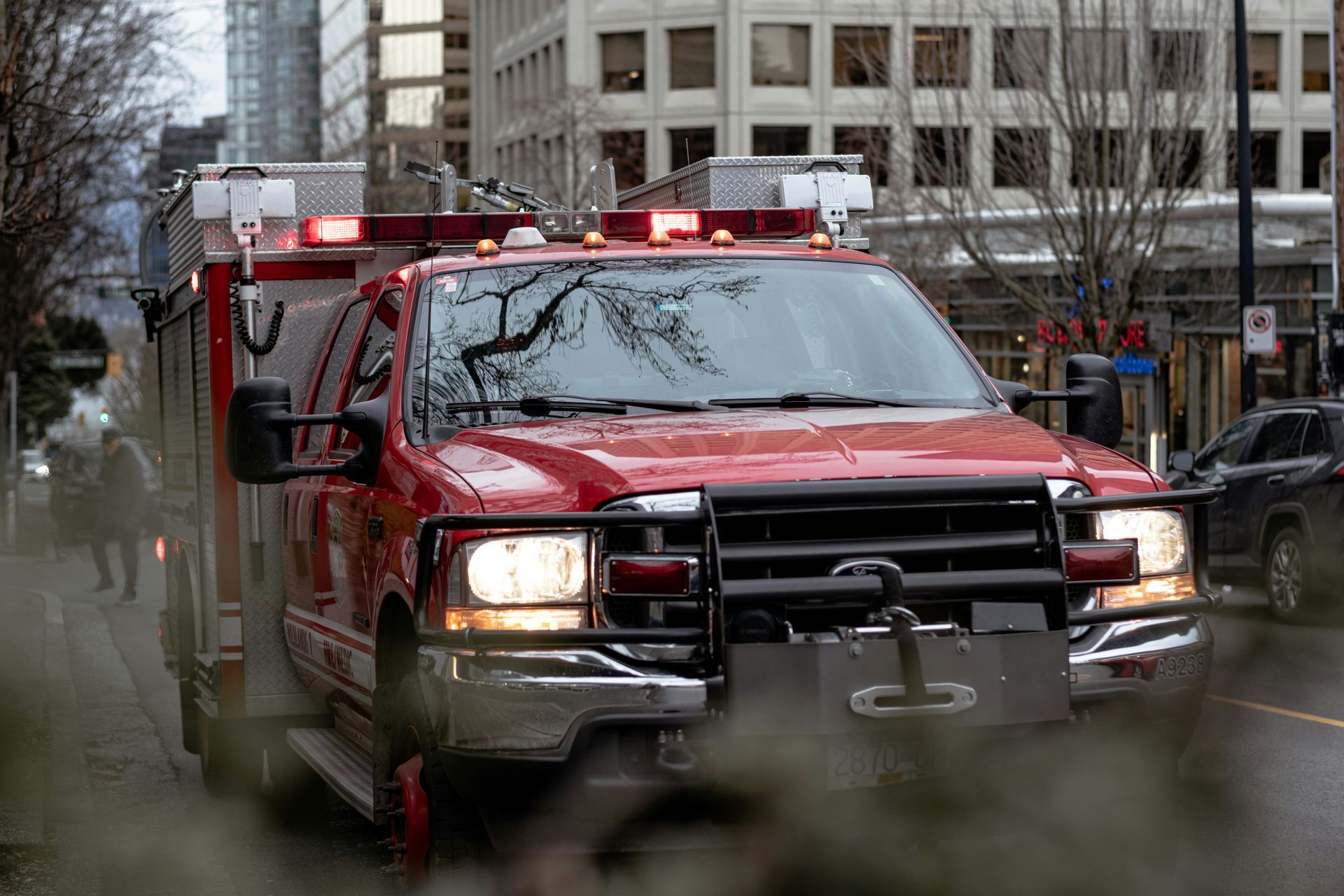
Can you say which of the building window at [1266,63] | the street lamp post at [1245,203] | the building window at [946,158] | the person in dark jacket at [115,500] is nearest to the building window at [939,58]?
the building window at [946,158]

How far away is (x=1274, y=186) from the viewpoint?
5847 centimetres

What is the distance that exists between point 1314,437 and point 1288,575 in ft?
3.54

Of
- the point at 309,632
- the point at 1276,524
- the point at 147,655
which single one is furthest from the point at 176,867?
the point at 1276,524

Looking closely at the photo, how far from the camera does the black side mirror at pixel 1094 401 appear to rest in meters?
5.58

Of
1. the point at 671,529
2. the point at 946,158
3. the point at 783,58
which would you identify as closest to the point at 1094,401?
the point at 671,529

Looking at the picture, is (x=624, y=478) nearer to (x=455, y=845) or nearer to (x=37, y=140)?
(x=455, y=845)

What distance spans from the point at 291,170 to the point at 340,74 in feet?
248

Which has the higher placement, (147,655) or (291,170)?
(291,170)

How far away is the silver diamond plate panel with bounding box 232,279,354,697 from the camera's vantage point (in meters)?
7.27

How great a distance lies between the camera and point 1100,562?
14.7ft

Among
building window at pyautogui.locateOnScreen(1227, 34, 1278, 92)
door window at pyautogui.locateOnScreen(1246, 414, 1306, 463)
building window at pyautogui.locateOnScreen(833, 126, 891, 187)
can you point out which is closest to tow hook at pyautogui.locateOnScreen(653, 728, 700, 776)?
door window at pyautogui.locateOnScreen(1246, 414, 1306, 463)

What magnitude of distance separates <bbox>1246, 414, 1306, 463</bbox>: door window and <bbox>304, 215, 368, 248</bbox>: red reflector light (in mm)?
9712

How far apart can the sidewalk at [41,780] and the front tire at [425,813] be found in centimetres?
202

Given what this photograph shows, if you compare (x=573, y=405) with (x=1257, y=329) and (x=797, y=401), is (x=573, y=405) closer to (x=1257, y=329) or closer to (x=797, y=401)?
(x=797, y=401)
